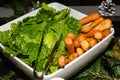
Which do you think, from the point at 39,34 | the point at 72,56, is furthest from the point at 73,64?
the point at 39,34

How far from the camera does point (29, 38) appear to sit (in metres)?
0.86

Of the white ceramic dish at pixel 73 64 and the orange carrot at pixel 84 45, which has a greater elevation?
the orange carrot at pixel 84 45

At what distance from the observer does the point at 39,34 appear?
2.85 feet

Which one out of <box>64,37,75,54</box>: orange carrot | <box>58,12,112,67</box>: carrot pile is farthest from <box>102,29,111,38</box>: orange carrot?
<box>64,37,75,54</box>: orange carrot

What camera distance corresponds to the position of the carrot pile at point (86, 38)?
2.68 ft

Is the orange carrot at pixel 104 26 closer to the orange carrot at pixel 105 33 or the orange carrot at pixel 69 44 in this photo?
the orange carrot at pixel 105 33

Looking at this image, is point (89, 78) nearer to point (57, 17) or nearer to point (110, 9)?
point (57, 17)

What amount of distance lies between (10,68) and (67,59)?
0.21 metres

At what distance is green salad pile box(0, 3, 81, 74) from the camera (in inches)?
31.9

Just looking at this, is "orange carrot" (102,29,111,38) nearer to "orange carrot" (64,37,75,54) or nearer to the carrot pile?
the carrot pile

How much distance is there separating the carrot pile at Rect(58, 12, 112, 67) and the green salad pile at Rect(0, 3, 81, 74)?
3 centimetres

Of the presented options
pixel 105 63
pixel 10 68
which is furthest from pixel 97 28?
pixel 10 68

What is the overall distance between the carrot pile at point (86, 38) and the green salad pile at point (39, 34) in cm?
3

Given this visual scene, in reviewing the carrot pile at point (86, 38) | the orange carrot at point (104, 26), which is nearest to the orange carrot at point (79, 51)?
the carrot pile at point (86, 38)
